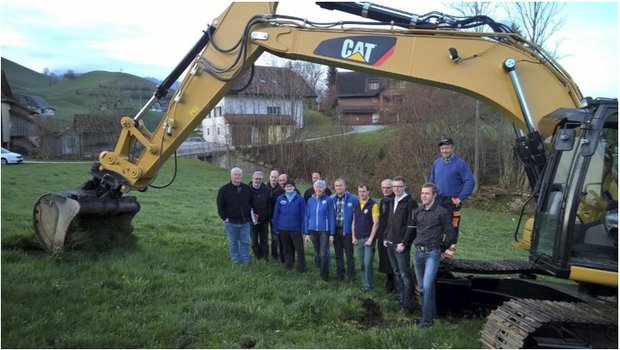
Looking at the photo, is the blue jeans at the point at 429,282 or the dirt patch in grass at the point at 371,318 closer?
the blue jeans at the point at 429,282

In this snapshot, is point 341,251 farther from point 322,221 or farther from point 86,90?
point 86,90

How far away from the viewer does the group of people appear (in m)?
5.95

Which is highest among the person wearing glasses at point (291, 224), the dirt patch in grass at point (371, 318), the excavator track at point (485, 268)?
the person wearing glasses at point (291, 224)

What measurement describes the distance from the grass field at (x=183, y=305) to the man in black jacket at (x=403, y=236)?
298 mm

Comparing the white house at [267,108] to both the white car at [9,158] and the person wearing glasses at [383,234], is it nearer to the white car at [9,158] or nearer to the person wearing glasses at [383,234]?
the white car at [9,158]

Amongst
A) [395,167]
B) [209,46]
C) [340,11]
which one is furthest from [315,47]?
[395,167]

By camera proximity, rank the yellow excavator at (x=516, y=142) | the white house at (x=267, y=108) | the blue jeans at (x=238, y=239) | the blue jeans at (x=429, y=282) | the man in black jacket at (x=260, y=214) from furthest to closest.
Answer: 1. the white house at (x=267, y=108)
2. the man in black jacket at (x=260, y=214)
3. the blue jeans at (x=238, y=239)
4. the blue jeans at (x=429, y=282)
5. the yellow excavator at (x=516, y=142)

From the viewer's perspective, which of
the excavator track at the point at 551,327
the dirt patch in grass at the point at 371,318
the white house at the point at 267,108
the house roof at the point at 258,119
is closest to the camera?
the excavator track at the point at 551,327

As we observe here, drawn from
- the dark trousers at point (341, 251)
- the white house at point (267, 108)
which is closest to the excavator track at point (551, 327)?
the dark trousers at point (341, 251)

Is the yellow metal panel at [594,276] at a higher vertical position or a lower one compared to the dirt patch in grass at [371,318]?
higher

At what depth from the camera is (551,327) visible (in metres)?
4.33

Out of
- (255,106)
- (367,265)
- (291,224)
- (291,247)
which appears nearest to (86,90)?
(255,106)

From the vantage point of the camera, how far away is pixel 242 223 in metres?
8.34

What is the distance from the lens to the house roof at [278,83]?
36.2m
